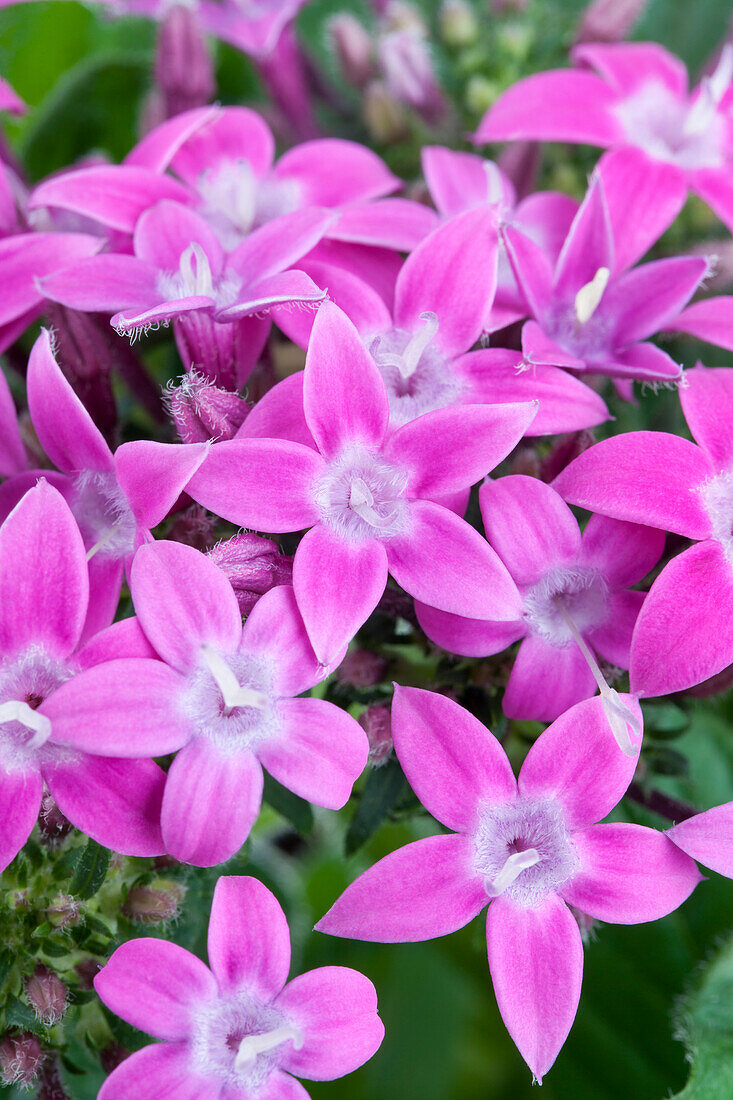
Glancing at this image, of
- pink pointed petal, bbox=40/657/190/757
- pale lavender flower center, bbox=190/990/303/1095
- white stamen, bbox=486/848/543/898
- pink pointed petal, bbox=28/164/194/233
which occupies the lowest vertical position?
pale lavender flower center, bbox=190/990/303/1095

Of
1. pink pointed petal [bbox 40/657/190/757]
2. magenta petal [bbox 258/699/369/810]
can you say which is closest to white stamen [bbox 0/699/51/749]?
pink pointed petal [bbox 40/657/190/757]

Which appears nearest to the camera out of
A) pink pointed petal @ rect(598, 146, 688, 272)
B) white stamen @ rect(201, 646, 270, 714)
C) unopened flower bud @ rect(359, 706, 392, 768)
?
white stamen @ rect(201, 646, 270, 714)

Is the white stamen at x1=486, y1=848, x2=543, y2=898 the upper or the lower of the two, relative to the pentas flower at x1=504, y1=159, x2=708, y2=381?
lower

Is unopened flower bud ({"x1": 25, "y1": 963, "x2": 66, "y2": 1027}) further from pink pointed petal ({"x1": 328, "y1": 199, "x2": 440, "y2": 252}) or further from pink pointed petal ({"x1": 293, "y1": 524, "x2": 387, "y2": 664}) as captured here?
pink pointed petal ({"x1": 328, "y1": 199, "x2": 440, "y2": 252})

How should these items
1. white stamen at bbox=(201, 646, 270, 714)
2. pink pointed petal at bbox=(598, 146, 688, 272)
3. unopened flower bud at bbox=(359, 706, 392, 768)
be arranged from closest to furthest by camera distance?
white stamen at bbox=(201, 646, 270, 714), unopened flower bud at bbox=(359, 706, 392, 768), pink pointed petal at bbox=(598, 146, 688, 272)

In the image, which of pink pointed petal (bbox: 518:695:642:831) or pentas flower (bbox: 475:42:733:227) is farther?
pentas flower (bbox: 475:42:733:227)

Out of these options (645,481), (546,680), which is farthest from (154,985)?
(645,481)

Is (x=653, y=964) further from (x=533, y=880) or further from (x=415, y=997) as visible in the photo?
(x=533, y=880)
